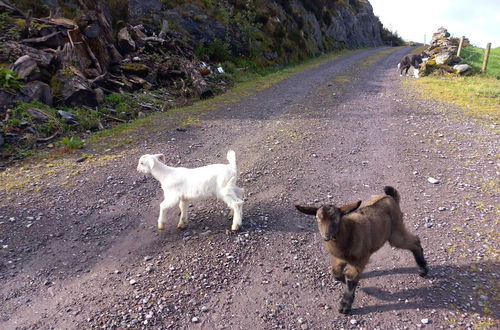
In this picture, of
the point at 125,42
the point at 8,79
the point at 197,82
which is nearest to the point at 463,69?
the point at 197,82

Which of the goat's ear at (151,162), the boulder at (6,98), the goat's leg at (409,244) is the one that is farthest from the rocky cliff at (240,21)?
the goat's leg at (409,244)

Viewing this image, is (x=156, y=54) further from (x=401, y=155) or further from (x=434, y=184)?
(x=434, y=184)

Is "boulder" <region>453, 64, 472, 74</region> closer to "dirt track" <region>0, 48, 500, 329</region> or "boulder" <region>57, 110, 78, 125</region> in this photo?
"dirt track" <region>0, 48, 500, 329</region>

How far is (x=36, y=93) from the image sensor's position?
392 inches

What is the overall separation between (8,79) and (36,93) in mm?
743

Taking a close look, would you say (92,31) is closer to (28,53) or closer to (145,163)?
(28,53)

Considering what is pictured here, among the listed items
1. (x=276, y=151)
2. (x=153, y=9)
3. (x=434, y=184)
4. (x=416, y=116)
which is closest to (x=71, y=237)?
(x=276, y=151)

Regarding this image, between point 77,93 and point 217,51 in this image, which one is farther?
point 217,51

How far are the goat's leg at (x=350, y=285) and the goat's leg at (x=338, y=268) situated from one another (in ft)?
0.37

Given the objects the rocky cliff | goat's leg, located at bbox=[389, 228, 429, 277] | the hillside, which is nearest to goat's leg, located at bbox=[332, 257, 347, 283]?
goat's leg, located at bbox=[389, 228, 429, 277]

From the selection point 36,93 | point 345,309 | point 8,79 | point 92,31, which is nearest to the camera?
point 345,309

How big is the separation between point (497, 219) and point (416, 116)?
622cm

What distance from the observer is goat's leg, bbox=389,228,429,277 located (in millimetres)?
4332

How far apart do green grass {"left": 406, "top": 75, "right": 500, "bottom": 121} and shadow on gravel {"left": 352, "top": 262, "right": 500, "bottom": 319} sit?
321 inches
